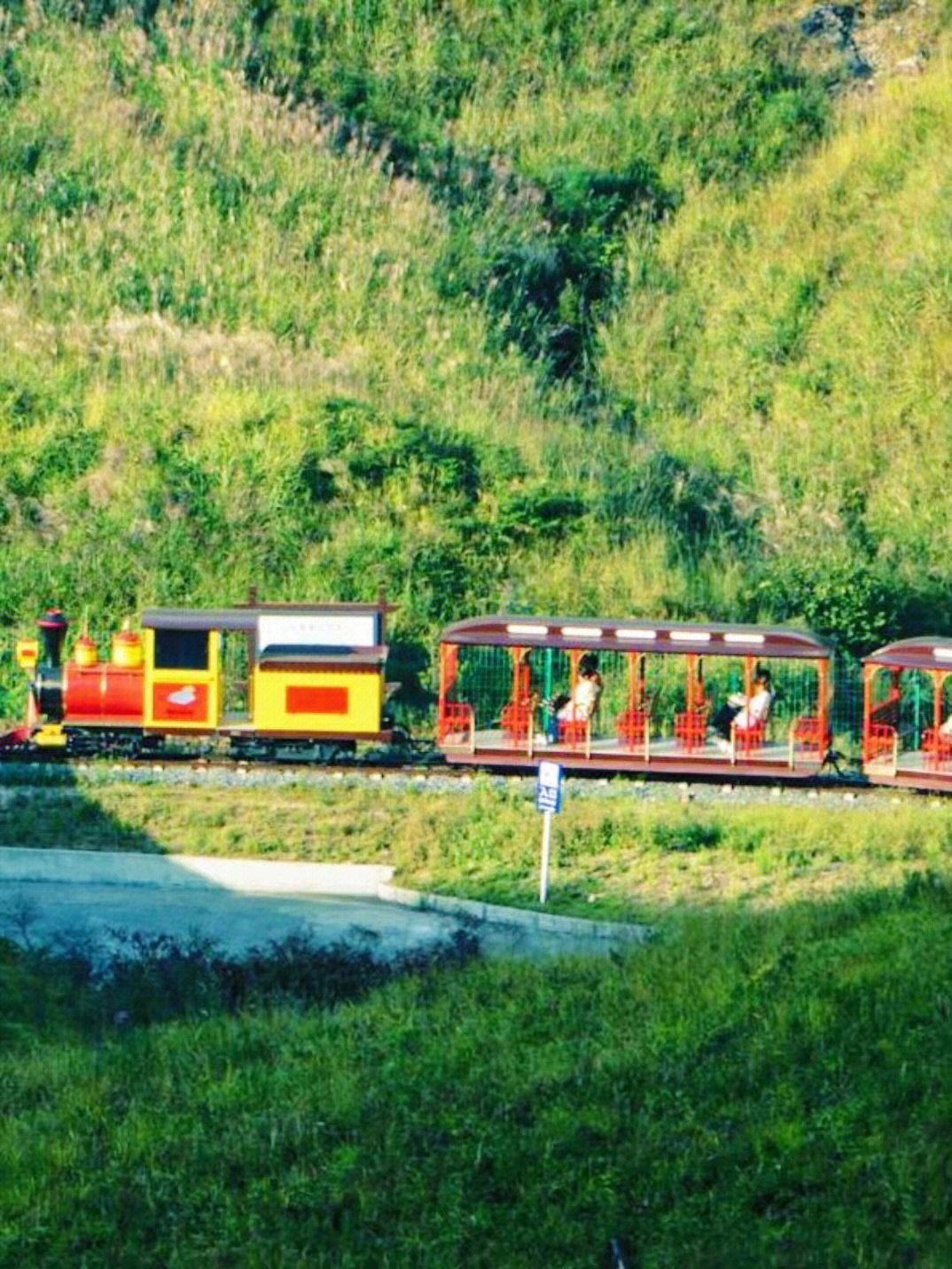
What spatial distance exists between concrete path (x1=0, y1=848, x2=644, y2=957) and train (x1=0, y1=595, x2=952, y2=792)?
429 cm

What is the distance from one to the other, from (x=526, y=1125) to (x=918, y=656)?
15239mm

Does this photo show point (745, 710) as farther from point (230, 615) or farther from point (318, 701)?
point (230, 615)

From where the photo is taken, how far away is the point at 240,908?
28.4 m

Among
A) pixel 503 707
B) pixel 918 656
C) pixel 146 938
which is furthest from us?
pixel 503 707

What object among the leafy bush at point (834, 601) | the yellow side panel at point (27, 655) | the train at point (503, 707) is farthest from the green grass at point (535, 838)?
the leafy bush at point (834, 601)

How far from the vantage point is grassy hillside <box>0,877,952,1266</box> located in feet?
58.2

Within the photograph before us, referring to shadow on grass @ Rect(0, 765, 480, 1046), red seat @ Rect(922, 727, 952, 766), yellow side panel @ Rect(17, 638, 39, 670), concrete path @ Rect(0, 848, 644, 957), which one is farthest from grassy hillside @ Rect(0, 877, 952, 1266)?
yellow side panel @ Rect(17, 638, 39, 670)

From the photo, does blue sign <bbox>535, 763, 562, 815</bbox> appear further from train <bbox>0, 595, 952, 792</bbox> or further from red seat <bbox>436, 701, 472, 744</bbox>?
red seat <bbox>436, 701, 472, 744</bbox>

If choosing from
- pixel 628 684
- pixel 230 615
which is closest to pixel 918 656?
pixel 628 684

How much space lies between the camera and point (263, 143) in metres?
52.3

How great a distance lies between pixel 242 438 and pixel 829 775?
14233 mm

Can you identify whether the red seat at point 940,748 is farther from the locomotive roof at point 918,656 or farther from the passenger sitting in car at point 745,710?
the passenger sitting in car at point 745,710

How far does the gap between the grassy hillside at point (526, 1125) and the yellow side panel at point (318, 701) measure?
1098 cm

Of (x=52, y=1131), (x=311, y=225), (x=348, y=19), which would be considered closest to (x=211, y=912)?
(x=52, y=1131)
